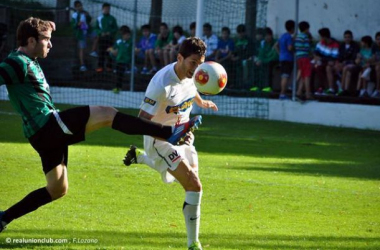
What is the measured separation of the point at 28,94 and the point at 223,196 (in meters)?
3.89

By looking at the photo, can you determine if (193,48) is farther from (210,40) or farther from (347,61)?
(210,40)

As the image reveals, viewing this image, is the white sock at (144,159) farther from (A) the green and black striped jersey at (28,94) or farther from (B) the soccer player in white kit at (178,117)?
(A) the green and black striped jersey at (28,94)

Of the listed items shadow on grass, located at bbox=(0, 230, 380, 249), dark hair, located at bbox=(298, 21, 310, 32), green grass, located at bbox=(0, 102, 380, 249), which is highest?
dark hair, located at bbox=(298, 21, 310, 32)

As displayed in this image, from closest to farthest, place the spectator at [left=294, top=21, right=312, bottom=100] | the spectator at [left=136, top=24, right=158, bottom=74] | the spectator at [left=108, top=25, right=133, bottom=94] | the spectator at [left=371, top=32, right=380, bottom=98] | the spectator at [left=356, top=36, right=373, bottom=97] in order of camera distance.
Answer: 1. the spectator at [left=371, top=32, right=380, bottom=98]
2. the spectator at [left=356, top=36, right=373, bottom=97]
3. the spectator at [left=294, top=21, right=312, bottom=100]
4. the spectator at [left=108, top=25, right=133, bottom=94]
5. the spectator at [left=136, top=24, right=158, bottom=74]

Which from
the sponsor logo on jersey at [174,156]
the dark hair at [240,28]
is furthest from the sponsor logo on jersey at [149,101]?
the dark hair at [240,28]

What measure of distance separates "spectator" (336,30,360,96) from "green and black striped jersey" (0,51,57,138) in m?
13.5

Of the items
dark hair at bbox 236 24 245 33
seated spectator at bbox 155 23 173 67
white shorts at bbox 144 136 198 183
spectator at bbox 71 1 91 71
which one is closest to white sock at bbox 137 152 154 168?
white shorts at bbox 144 136 198 183

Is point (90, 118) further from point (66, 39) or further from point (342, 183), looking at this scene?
point (66, 39)

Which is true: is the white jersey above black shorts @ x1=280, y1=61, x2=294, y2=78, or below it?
above

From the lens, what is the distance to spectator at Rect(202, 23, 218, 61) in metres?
21.0

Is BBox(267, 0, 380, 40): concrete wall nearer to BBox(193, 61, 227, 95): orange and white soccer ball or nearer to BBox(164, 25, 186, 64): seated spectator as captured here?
BBox(164, 25, 186, 64): seated spectator

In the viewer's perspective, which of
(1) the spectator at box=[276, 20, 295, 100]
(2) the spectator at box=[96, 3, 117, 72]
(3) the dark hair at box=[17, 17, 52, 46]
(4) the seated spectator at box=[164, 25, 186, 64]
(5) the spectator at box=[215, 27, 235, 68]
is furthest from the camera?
(2) the spectator at box=[96, 3, 117, 72]

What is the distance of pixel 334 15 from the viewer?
2339 cm

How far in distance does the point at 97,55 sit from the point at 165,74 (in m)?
17.1
